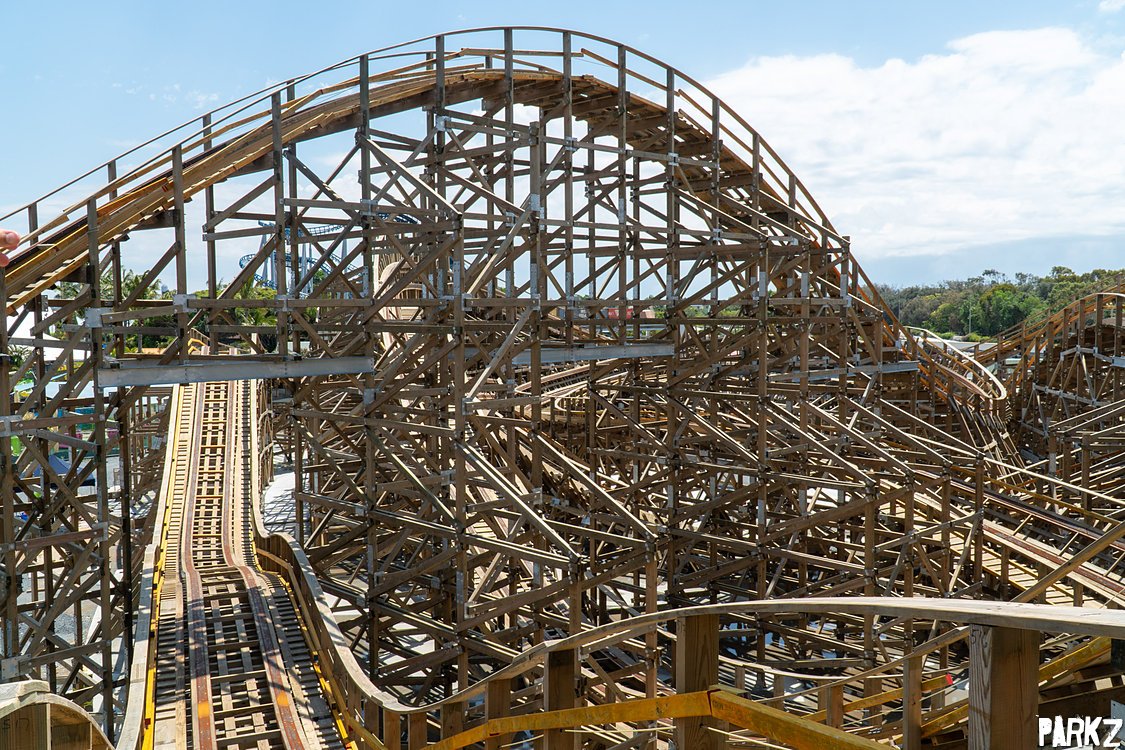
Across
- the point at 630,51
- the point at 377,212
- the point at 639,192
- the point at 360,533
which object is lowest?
the point at 360,533

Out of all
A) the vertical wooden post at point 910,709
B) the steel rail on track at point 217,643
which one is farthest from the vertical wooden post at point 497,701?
the steel rail on track at point 217,643

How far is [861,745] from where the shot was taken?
235 cm

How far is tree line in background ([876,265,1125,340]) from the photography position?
64.8 meters

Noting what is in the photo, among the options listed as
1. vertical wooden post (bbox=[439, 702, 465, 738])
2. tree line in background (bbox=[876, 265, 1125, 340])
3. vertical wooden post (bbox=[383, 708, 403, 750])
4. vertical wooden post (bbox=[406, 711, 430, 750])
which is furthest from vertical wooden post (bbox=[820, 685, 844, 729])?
tree line in background (bbox=[876, 265, 1125, 340])

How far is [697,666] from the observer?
3150mm

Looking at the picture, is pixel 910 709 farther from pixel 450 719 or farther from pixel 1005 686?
pixel 450 719

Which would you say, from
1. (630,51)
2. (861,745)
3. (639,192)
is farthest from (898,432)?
(861,745)

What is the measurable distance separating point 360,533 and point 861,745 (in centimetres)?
957

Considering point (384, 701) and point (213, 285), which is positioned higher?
point (213, 285)

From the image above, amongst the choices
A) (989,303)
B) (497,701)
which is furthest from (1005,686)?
(989,303)

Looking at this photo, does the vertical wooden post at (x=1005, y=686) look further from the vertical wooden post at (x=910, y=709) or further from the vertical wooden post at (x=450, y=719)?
the vertical wooden post at (x=450, y=719)

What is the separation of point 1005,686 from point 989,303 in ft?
247

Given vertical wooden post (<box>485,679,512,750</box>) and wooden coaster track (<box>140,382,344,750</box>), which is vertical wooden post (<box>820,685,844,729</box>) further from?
wooden coaster track (<box>140,382,344,750</box>)

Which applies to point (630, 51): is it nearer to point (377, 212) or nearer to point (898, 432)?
point (377, 212)
